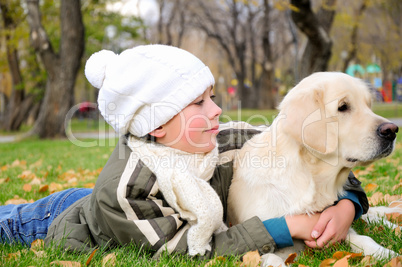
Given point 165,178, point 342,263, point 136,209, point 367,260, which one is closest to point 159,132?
point 165,178

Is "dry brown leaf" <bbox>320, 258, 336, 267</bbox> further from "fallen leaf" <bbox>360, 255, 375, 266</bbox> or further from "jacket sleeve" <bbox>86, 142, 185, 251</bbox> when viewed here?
"jacket sleeve" <bbox>86, 142, 185, 251</bbox>

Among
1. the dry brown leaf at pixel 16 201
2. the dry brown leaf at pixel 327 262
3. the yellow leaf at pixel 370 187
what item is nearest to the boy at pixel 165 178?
the dry brown leaf at pixel 327 262

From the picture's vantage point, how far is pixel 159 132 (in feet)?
8.67

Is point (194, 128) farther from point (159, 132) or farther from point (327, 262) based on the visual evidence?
point (327, 262)

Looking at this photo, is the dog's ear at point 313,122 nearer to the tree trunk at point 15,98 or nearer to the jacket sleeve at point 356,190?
the jacket sleeve at point 356,190

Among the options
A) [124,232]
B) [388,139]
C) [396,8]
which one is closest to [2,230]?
[124,232]

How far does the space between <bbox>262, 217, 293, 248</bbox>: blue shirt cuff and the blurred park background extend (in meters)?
1.10

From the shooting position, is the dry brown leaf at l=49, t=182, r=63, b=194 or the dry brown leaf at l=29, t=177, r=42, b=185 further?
the dry brown leaf at l=29, t=177, r=42, b=185

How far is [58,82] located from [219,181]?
10355mm

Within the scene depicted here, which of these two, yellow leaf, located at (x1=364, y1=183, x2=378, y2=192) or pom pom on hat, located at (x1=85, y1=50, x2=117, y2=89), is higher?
pom pom on hat, located at (x1=85, y1=50, x2=117, y2=89)

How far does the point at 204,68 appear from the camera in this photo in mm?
2701

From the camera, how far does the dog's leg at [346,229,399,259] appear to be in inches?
89.6

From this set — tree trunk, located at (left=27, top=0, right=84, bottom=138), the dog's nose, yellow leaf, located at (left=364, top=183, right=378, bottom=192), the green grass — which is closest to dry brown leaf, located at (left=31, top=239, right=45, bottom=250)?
the green grass

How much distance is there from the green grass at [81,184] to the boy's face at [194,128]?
711 millimetres
